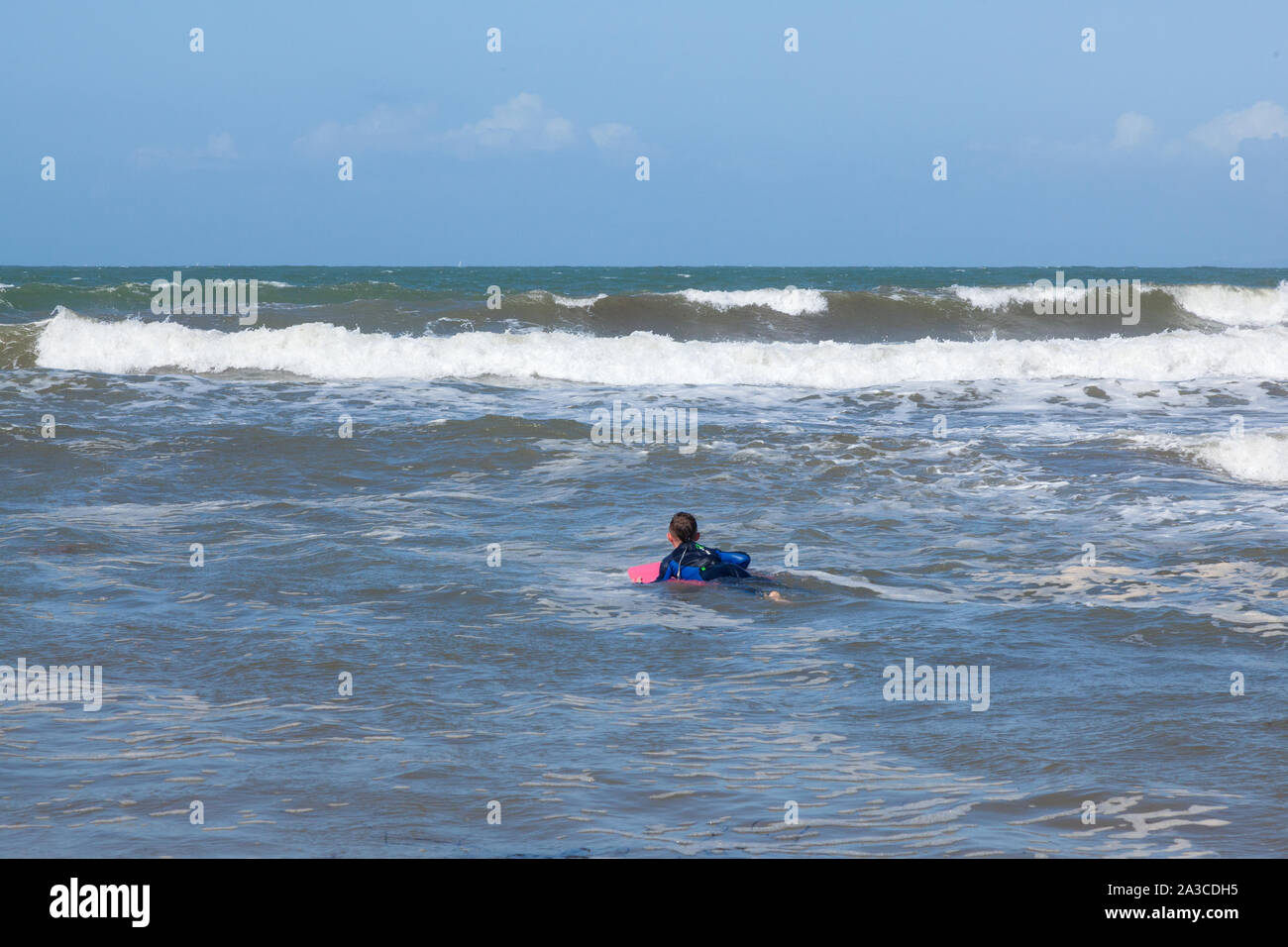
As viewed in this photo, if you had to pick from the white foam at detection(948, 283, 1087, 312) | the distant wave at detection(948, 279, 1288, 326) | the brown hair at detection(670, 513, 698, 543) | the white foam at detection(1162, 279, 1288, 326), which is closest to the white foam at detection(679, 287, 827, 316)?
the white foam at detection(948, 283, 1087, 312)

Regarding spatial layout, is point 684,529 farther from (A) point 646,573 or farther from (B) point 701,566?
(A) point 646,573

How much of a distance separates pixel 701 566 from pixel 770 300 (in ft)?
77.3

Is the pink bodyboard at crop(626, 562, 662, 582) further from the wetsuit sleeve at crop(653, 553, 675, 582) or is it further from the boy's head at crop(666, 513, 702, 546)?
the boy's head at crop(666, 513, 702, 546)

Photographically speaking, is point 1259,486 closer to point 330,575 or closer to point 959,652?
point 959,652

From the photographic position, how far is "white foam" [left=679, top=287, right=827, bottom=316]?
1232 inches

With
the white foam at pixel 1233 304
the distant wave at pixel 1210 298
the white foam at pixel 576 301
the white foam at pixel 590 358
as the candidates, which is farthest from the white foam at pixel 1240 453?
the white foam at pixel 1233 304

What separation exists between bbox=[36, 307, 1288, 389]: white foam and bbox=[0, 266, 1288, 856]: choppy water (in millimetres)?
2364

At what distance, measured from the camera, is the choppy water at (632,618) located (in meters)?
4.87

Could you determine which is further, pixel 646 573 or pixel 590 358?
pixel 590 358

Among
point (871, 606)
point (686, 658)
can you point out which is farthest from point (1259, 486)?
point (686, 658)

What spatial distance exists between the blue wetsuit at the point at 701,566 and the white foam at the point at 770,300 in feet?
73.6

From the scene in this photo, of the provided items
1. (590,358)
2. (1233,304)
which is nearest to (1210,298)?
(1233,304)

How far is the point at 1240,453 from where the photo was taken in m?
13.8

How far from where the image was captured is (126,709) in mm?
6133
